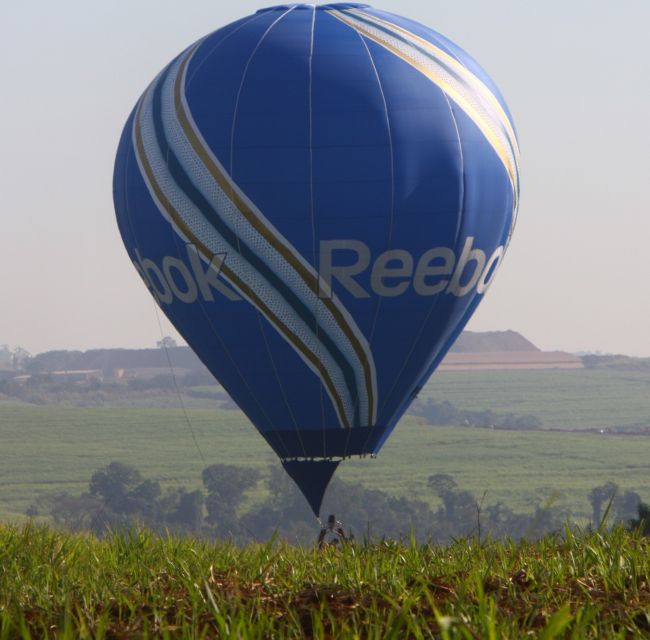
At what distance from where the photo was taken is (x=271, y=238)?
32.8 m

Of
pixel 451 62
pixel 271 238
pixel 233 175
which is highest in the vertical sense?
pixel 451 62

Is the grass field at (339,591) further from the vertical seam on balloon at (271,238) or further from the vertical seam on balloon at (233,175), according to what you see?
the vertical seam on balloon at (233,175)

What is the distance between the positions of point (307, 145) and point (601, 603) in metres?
24.4

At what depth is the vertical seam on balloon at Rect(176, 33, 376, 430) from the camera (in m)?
32.8

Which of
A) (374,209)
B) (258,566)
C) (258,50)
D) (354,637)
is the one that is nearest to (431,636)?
(354,637)

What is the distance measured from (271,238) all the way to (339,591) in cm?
2329

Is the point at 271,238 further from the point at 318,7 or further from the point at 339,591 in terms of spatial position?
the point at 339,591

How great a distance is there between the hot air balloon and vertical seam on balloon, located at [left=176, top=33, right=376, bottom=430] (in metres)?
0.04

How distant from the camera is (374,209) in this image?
32.8 metres

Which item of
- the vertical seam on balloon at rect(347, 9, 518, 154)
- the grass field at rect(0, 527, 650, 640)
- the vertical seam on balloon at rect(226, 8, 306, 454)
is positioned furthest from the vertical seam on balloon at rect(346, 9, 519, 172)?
the grass field at rect(0, 527, 650, 640)

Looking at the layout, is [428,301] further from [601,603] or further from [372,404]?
[601,603]

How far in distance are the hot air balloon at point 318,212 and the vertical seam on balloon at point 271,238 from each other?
0.04 meters

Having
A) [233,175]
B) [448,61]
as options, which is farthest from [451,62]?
[233,175]

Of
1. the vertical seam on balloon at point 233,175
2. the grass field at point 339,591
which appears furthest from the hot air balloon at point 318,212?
the grass field at point 339,591
